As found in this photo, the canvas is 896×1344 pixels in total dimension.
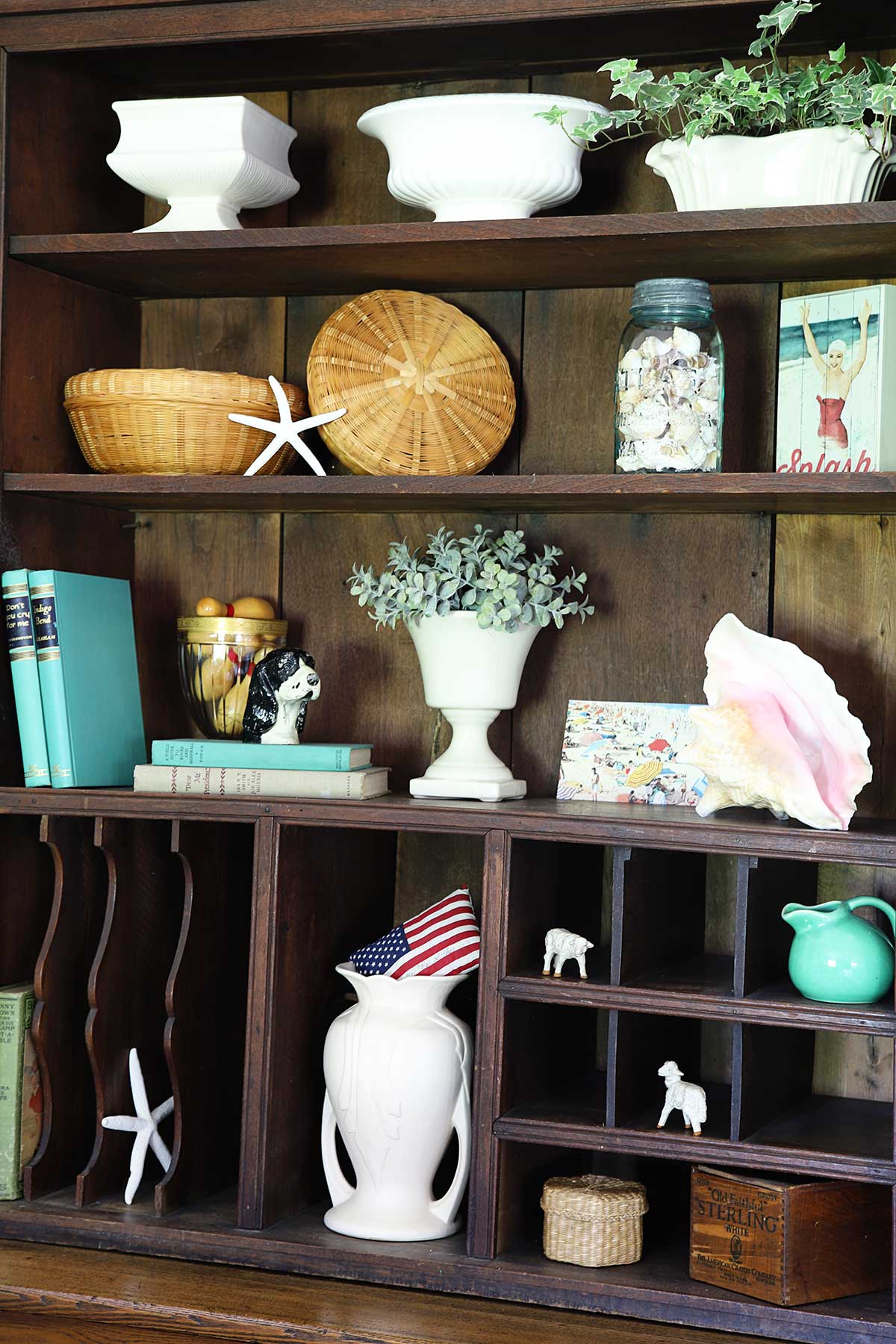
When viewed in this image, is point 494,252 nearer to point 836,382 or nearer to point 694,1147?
point 836,382

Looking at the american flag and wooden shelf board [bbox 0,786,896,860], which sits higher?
wooden shelf board [bbox 0,786,896,860]

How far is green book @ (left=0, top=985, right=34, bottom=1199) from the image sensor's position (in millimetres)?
2088

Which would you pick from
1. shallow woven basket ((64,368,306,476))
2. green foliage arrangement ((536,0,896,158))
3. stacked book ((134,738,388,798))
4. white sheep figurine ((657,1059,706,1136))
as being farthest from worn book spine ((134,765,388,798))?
green foliage arrangement ((536,0,896,158))

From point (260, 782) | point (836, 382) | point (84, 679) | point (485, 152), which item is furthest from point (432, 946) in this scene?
point (485, 152)

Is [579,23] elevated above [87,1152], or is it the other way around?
[579,23]

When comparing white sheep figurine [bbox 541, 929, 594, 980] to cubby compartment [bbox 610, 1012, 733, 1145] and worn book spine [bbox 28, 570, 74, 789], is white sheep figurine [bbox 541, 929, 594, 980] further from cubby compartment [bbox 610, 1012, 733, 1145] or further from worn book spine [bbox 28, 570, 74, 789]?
worn book spine [bbox 28, 570, 74, 789]

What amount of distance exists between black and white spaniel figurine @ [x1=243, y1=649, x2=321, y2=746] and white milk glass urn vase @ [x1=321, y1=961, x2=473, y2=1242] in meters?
0.36

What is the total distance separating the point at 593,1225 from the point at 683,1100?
192mm

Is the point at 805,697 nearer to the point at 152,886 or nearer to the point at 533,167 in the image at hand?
the point at 533,167

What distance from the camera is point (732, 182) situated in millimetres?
1932

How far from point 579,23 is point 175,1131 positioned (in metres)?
1.60

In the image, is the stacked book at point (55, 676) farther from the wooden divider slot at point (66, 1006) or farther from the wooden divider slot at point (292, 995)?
the wooden divider slot at point (292, 995)

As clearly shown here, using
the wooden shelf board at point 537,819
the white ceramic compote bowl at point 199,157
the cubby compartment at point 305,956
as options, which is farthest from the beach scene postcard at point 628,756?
the white ceramic compote bowl at point 199,157

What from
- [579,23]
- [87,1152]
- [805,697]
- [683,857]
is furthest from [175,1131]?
[579,23]
